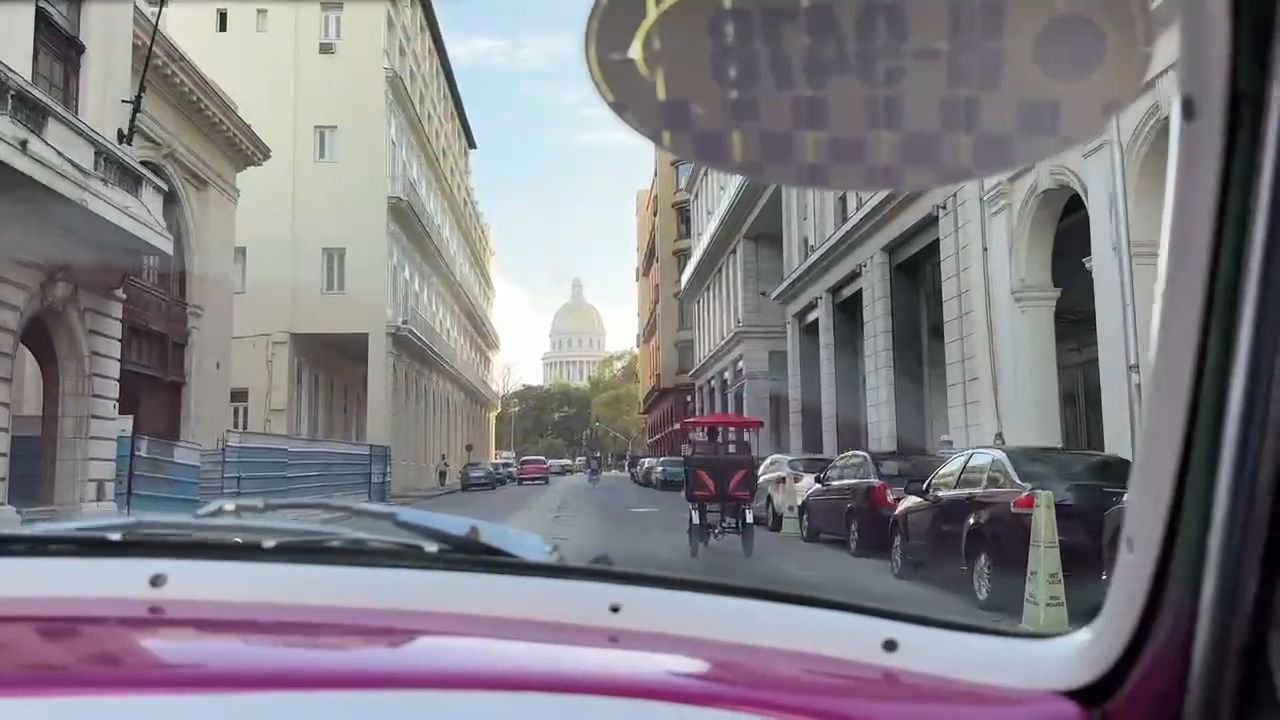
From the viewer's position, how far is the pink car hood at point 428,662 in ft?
5.05

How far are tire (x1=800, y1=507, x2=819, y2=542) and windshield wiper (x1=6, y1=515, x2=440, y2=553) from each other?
1.04 meters

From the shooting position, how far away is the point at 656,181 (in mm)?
2293

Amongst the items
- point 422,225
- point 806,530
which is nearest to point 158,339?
point 422,225

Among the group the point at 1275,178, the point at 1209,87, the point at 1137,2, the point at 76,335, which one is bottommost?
the point at 76,335

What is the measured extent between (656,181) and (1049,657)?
129 centimetres

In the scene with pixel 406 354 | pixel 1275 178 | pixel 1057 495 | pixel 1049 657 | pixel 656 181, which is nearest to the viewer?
pixel 1275 178

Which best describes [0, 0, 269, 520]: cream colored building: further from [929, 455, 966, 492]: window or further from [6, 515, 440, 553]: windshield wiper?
[929, 455, 966, 492]: window

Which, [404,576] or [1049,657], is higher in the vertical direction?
[404,576]

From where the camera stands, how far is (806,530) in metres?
2.83

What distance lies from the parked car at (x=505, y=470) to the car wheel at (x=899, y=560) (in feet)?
3.42

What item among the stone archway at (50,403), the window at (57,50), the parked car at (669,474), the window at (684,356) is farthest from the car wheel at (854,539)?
the window at (57,50)

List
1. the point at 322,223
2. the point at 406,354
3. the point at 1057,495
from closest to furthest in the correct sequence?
the point at 1057,495
the point at 322,223
the point at 406,354

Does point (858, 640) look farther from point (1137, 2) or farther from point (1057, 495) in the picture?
point (1137, 2)

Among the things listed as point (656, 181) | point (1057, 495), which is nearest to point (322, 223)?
point (656, 181)
